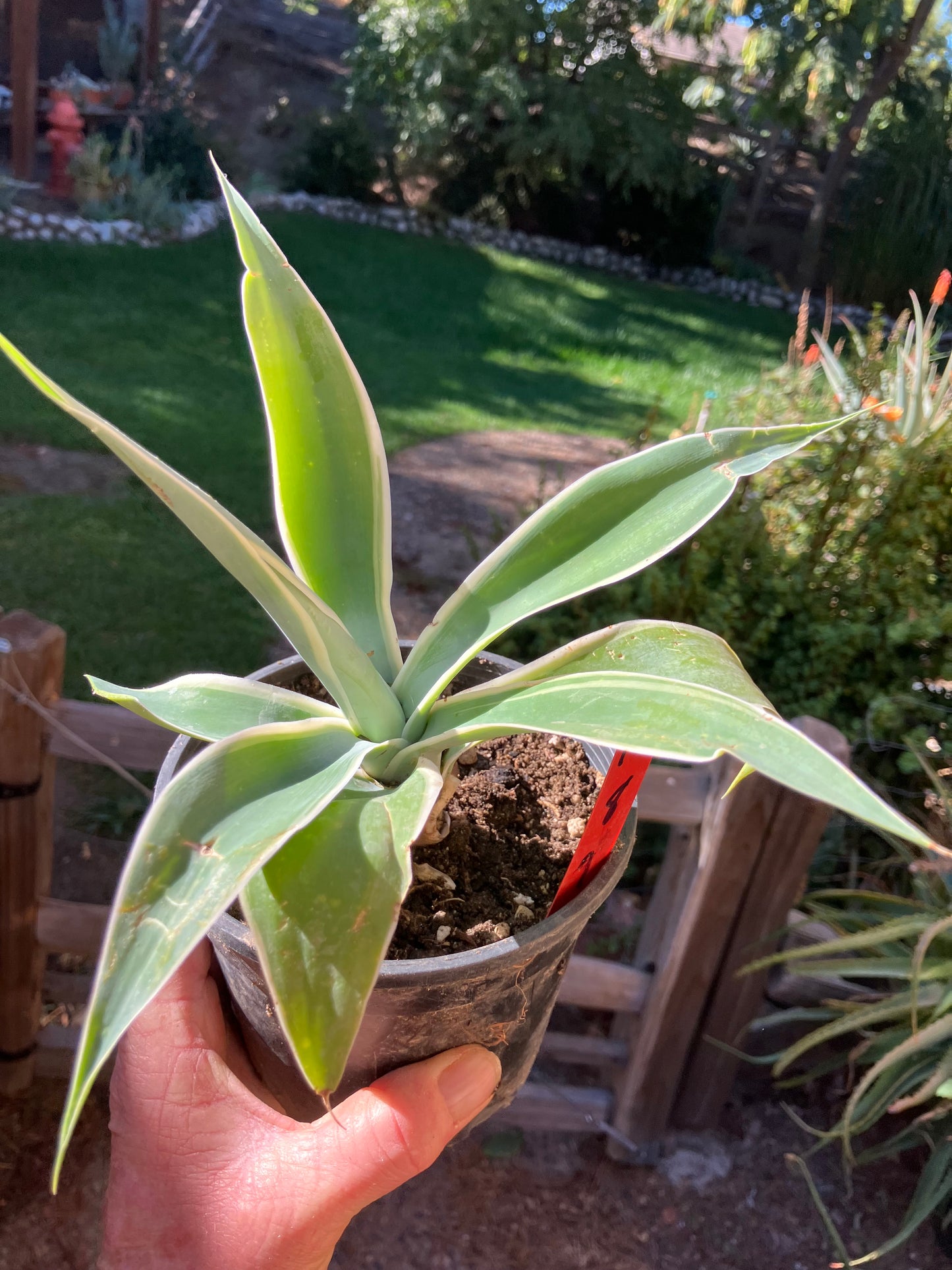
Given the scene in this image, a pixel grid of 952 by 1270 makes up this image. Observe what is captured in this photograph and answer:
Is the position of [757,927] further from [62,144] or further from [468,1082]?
[62,144]

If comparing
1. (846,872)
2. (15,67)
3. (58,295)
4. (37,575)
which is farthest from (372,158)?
(846,872)

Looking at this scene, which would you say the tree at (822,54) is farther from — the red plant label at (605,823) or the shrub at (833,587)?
the red plant label at (605,823)

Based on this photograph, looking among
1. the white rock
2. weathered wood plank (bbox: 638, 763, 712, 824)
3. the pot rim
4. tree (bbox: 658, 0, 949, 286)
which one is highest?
tree (bbox: 658, 0, 949, 286)

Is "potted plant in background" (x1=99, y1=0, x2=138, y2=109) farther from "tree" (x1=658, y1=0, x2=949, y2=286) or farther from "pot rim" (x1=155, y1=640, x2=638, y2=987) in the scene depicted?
"pot rim" (x1=155, y1=640, x2=638, y2=987)

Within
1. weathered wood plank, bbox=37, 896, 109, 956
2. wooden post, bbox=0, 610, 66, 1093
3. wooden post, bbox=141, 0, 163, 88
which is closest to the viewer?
wooden post, bbox=0, 610, 66, 1093

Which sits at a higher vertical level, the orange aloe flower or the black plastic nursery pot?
the orange aloe flower

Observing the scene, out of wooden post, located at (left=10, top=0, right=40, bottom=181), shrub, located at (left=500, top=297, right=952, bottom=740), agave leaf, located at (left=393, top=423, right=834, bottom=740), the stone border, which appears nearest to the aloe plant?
shrub, located at (left=500, top=297, right=952, bottom=740)

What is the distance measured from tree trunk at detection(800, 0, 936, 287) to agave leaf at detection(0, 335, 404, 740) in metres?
12.5

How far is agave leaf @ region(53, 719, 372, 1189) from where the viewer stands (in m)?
0.53

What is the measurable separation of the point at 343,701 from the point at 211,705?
0.39 ft

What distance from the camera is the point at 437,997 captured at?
868 mm

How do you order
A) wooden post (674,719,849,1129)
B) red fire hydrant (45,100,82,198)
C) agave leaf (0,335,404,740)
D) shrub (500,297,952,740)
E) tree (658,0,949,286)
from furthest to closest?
tree (658,0,949,286)
red fire hydrant (45,100,82,198)
shrub (500,297,952,740)
wooden post (674,719,849,1129)
agave leaf (0,335,404,740)

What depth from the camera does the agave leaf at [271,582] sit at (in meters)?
0.67

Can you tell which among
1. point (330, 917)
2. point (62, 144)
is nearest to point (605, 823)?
point (330, 917)
